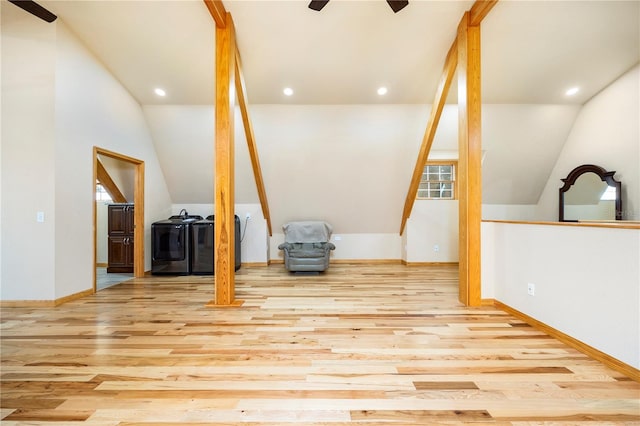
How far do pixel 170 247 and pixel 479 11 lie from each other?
5.53m

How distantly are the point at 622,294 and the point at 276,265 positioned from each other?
4.99 metres

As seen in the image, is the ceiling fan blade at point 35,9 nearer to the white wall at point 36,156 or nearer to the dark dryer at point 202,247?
the white wall at point 36,156

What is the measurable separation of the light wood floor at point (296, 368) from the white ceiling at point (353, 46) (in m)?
3.08

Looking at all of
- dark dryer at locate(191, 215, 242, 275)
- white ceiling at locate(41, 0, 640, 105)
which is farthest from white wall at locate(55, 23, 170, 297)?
dark dryer at locate(191, 215, 242, 275)

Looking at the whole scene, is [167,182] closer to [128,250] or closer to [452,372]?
[128,250]

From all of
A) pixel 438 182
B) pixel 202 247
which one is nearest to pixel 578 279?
pixel 438 182

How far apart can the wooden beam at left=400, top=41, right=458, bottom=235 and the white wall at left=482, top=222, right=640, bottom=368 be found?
6.04 ft

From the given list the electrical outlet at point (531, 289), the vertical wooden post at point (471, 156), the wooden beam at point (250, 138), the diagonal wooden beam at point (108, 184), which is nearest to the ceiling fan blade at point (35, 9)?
the wooden beam at point (250, 138)

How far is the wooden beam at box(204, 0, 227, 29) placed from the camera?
2.72 m

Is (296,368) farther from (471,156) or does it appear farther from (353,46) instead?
(353,46)

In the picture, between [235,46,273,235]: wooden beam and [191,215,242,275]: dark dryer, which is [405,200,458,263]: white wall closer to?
[235,46,273,235]: wooden beam

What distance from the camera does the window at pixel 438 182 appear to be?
225 inches

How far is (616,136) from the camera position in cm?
421

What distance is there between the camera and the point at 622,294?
5.99 feet
